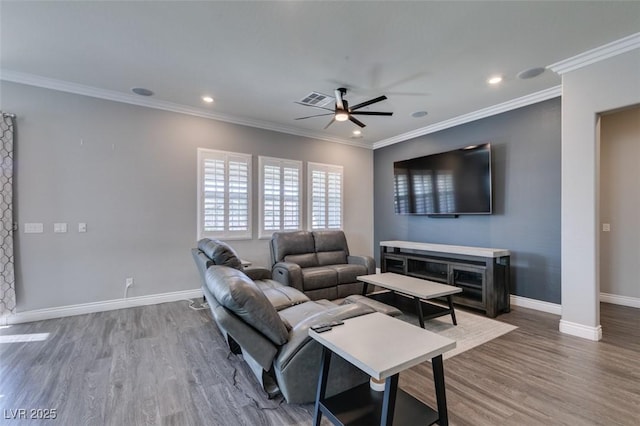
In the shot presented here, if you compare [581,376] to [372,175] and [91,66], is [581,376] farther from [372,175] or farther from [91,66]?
[91,66]

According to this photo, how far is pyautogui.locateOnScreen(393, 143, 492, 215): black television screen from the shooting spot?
174 inches

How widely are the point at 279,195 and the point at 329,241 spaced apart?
1.30 m

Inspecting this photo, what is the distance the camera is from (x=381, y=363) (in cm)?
129

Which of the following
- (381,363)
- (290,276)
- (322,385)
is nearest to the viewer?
(381,363)

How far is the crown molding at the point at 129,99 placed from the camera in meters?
3.52

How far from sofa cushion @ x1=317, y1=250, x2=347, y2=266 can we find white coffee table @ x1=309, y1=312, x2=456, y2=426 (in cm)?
320

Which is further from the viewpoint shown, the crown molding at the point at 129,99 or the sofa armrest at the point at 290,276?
the sofa armrest at the point at 290,276

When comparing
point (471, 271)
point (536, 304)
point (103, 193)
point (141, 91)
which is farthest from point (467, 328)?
point (141, 91)

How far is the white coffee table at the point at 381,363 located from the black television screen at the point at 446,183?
3.51m

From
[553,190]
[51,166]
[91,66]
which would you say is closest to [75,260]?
[51,166]

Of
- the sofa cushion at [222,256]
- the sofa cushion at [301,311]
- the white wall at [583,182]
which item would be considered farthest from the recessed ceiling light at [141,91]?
the white wall at [583,182]

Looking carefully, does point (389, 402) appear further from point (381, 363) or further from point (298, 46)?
point (298, 46)

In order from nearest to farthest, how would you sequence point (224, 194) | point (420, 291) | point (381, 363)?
point (381, 363) < point (420, 291) < point (224, 194)

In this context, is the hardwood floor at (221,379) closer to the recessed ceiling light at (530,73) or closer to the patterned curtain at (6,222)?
the patterned curtain at (6,222)
